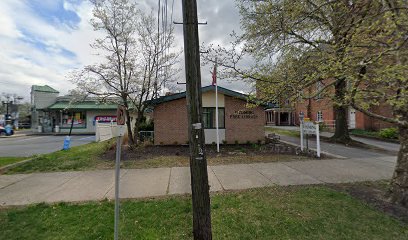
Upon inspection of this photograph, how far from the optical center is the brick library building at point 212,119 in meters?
14.7

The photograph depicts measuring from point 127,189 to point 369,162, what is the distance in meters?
9.26

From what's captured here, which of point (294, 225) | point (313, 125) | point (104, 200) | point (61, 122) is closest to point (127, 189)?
point (104, 200)

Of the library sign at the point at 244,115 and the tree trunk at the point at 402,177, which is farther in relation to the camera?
the library sign at the point at 244,115

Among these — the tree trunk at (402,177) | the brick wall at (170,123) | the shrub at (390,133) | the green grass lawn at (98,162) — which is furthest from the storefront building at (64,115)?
the tree trunk at (402,177)

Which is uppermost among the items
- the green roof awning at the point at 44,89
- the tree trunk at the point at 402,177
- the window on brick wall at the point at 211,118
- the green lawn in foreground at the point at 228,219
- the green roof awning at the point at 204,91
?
the green roof awning at the point at 44,89

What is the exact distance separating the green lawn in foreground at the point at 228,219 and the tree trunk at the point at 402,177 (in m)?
0.77

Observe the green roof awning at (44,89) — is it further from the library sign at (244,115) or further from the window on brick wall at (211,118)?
the library sign at (244,115)

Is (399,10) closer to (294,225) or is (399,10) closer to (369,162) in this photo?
(294,225)

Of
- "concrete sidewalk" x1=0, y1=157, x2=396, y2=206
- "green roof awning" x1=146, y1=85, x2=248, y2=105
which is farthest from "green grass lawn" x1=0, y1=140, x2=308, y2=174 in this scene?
"green roof awning" x1=146, y1=85, x2=248, y2=105

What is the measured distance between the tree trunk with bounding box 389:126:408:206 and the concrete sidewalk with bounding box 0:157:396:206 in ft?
5.88

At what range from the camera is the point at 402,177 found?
469cm

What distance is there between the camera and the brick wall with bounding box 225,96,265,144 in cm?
1510

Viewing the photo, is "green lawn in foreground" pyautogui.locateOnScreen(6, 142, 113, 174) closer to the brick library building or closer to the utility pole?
the brick library building

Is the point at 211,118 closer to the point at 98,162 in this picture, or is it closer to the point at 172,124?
the point at 172,124
